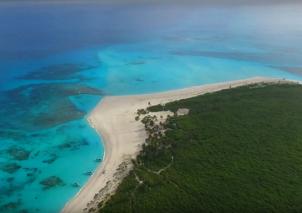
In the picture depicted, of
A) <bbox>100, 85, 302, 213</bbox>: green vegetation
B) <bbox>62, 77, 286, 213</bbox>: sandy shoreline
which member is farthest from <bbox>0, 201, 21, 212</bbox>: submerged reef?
<bbox>100, 85, 302, 213</bbox>: green vegetation

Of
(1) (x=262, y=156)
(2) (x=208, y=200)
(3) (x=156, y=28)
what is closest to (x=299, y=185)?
(1) (x=262, y=156)

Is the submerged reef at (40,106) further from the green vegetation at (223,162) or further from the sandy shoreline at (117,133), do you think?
the green vegetation at (223,162)

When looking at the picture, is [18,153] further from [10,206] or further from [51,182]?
[10,206]

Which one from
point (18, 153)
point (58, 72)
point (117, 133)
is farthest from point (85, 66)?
point (18, 153)

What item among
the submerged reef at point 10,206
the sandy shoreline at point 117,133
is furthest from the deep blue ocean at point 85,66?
the sandy shoreline at point 117,133

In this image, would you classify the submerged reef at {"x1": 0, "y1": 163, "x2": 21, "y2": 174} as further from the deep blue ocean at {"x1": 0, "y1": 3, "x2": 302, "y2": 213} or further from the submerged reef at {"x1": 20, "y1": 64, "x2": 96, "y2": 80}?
the submerged reef at {"x1": 20, "y1": 64, "x2": 96, "y2": 80}

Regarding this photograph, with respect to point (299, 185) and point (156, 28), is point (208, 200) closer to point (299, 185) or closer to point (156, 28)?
point (299, 185)
